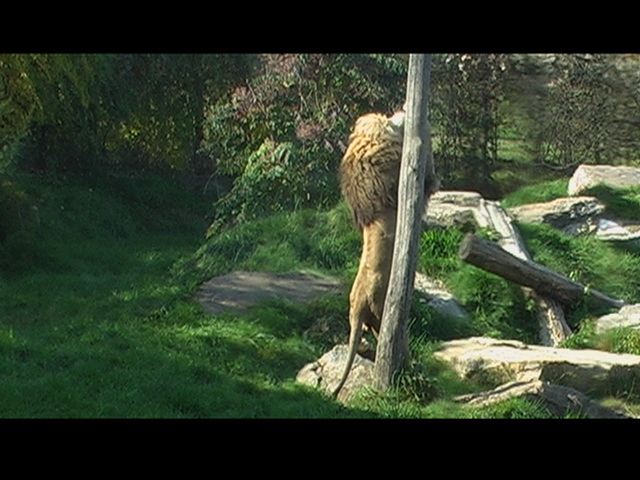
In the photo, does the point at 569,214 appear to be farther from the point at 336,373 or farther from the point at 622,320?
the point at 336,373

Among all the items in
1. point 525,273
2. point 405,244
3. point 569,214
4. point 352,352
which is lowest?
point 352,352

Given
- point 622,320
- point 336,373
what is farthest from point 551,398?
point 622,320

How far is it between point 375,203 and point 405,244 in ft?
2.21

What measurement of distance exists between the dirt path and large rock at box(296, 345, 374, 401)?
1607 millimetres

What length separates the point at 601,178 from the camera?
1370 centimetres

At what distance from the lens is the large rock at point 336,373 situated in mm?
7613

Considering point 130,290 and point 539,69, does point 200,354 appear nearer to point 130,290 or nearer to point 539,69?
point 130,290

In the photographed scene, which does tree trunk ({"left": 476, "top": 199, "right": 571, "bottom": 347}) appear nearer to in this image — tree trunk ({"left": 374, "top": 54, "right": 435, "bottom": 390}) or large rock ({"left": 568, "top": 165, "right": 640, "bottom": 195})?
large rock ({"left": 568, "top": 165, "right": 640, "bottom": 195})

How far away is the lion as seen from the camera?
25.8 ft

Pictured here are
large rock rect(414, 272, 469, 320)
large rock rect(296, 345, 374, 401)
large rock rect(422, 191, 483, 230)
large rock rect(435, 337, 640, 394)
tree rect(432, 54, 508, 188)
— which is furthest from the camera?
tree rect(432, 54, 508, 188)

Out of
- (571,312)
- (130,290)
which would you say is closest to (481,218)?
(571,312)

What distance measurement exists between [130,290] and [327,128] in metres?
3.56

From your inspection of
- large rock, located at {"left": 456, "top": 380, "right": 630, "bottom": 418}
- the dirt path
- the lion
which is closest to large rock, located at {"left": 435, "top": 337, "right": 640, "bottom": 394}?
large rock, located at {"left": 456, "top": 380, "right": 630, "bottom": 418}

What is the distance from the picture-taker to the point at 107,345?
8.12m
